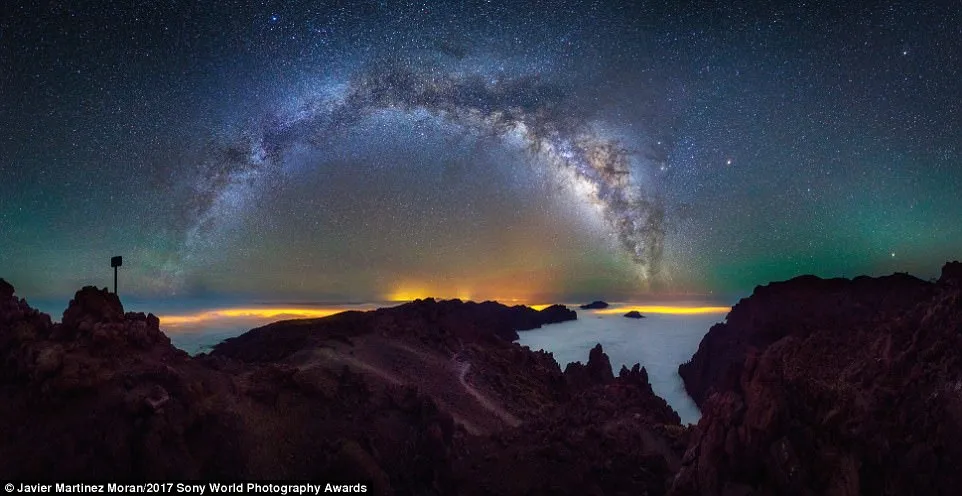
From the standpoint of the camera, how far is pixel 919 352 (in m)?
14.9

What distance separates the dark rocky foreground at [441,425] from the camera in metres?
11.8

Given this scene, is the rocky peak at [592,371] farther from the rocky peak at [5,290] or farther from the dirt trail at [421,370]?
the rocky peak at [5,290]

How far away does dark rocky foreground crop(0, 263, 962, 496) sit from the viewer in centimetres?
1176

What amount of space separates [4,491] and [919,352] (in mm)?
26043

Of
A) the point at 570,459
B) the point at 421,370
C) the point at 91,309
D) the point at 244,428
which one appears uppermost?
the point at 91,309

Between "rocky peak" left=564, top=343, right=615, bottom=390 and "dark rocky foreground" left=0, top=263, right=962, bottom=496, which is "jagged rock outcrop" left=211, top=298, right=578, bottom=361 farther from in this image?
"dark rocky foreground" left=0, top=263, right=962, bottom=496

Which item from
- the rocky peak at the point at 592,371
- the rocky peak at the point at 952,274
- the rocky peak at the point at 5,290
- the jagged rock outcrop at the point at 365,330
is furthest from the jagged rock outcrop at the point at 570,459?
the rocky peak at the point at 5,290

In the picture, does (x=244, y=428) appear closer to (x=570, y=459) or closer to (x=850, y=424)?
(x=570, y=459)

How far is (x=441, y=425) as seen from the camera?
16234mm

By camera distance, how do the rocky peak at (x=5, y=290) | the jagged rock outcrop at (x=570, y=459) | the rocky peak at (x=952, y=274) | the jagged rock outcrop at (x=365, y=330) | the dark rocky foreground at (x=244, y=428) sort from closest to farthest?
the dark rocky foreground at (x=244, y=428) → the jagged rock outcrop at (x=570, y=459) → the rocky peak at (x=952, y=274) → the rocky peak at (x=5, y=290) → the jagged rock outcrop at (x=365, y=330)

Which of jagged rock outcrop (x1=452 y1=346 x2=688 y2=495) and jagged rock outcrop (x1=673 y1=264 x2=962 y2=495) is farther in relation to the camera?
jagged rock outcrop (x1=452 y1=346 x2=688 y2=495)

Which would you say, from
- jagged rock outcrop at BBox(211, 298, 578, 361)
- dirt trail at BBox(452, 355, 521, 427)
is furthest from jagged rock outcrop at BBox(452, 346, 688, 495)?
jagged rock outcrop at BBox(211, 298, 578, 361)

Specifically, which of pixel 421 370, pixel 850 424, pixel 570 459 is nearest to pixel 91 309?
pixel 421 370

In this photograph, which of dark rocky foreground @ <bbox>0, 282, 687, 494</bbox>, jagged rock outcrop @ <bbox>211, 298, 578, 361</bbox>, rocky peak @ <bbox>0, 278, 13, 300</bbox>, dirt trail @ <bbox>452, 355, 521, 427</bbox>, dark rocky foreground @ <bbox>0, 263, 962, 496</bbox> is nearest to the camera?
dark rocky foreground @ <bbox>0, 263, 962, 496</bbox>
